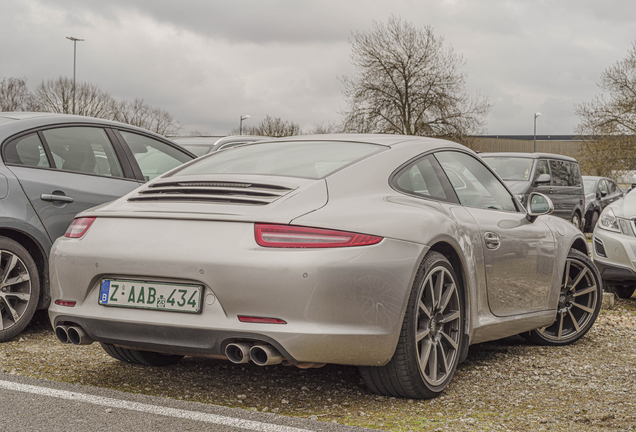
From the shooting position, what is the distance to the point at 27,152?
5.04 meters

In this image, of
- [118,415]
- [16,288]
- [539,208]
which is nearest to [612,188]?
[539,208]

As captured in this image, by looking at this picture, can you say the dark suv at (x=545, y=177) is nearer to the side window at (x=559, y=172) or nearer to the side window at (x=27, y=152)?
the side window at (x=559, y=172)

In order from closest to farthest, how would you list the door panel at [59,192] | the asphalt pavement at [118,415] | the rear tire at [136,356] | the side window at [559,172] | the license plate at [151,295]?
the asphalt pavement at [118,415]
the license plate at [151,295]
the rear tire at [136,356]
the door panel at [59,192]
the side window at [559,172]

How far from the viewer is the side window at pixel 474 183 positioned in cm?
431

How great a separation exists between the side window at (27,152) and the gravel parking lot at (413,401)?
1243 millimetres

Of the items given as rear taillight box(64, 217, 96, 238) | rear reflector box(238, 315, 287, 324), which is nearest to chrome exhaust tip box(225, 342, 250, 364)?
rear reflector box(238, 315, 287, 324)

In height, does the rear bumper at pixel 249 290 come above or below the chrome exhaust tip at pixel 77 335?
above

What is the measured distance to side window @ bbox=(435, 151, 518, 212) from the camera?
4.31 m

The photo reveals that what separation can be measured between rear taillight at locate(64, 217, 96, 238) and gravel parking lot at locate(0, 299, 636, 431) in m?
0.85

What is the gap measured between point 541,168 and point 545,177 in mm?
486

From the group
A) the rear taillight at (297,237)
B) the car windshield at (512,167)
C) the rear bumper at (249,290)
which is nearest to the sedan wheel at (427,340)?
the rear bumper at (249,290)

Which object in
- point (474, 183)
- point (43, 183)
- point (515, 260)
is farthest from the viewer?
point (43, 183)

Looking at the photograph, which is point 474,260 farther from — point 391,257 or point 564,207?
point 564,207

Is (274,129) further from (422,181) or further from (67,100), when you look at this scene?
(422,181)
